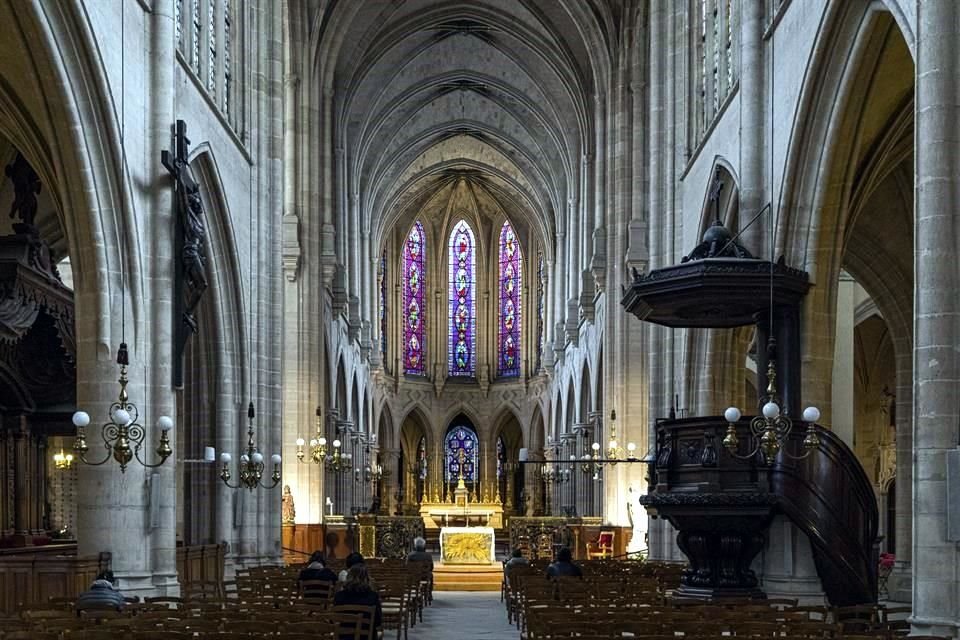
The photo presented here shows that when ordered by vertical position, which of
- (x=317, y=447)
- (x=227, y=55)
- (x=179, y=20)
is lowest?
(x=317, y=447)

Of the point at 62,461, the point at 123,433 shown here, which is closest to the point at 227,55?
the point at 62,461

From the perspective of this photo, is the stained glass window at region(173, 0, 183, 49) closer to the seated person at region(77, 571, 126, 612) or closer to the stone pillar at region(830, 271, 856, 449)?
the seated person at region(77, 571, 126, 612)

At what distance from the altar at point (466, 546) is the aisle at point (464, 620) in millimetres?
4882

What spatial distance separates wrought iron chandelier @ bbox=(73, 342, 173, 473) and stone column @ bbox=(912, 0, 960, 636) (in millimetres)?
8978

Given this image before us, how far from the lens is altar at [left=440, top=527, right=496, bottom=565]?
3766 centimetres

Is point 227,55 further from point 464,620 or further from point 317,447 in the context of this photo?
point 317,447

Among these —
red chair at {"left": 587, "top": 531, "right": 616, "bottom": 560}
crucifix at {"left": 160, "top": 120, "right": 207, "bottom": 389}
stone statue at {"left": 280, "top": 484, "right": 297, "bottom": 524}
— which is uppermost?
crucifix at {"left": 160, "top": 120, "right": 207, "bottom": 389}

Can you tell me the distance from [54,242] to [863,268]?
16470mm

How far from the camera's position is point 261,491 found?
94.3ft

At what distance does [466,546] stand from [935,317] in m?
26.1

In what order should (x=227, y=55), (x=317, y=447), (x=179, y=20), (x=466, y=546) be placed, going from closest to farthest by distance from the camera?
1. (x=179, y=20)
2. (x=227, y=55)
3. (x=317, y=447)
4. (x=466, y=546)

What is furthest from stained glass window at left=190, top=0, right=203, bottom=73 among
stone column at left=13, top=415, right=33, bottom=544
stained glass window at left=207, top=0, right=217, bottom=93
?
stone column at left=13, top=415, right=33, bottom=544

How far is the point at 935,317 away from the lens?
1295cm

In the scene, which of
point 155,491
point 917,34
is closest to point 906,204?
point 917,34
